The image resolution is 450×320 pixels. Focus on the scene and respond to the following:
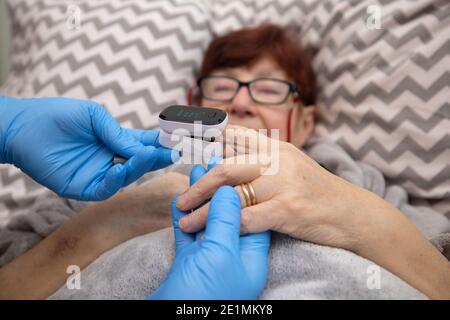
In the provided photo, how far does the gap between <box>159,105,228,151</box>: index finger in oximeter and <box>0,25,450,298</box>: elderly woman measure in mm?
38

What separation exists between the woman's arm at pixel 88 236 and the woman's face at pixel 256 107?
0.30 meters

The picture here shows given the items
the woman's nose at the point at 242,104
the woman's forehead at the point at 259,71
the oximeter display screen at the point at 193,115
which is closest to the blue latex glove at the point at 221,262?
the oximeter display screen at the point at 193,115

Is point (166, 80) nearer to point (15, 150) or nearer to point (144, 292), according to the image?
point (15, 150)

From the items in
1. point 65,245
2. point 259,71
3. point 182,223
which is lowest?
point 65,245

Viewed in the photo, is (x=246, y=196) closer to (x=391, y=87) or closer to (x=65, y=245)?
(x=65, y=245)

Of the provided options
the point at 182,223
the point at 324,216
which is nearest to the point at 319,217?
the point at 324,216

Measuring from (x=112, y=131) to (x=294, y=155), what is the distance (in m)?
0.35

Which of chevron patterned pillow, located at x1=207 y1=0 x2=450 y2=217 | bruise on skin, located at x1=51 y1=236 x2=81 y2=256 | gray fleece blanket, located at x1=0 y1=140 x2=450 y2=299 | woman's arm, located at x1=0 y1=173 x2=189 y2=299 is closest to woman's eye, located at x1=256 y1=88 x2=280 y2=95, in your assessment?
chevron patterned pillow, located at x1=207 y1=0 x2=450 y2=217

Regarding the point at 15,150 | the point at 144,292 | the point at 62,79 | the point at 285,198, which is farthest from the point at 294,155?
the point at 62,79

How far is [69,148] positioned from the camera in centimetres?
75

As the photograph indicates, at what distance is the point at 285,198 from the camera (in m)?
0.61

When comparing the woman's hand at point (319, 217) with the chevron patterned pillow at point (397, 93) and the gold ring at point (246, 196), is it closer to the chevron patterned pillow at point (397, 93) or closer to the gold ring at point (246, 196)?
the gold ring at point (246, 196)

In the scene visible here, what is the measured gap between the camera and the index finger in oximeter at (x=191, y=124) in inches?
26.0

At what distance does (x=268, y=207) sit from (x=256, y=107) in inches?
20.3
